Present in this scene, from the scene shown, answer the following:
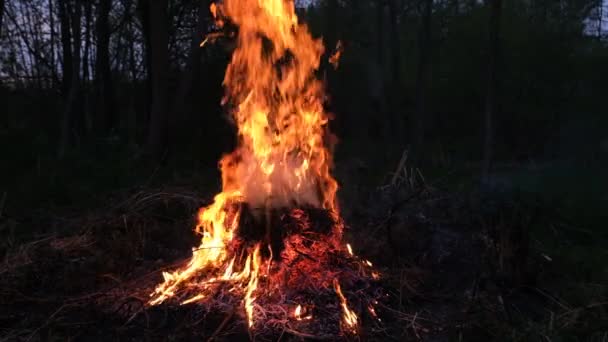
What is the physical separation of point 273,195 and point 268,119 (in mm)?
695

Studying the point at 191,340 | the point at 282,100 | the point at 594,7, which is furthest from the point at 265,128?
the point at 594,7

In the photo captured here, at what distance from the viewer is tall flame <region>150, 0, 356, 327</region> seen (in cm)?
486

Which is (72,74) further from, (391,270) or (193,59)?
(391,270)

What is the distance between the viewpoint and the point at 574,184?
7863mm

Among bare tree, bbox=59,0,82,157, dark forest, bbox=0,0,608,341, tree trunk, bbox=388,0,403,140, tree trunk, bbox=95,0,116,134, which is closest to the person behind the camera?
dark forest, bbox=0,0,608,341

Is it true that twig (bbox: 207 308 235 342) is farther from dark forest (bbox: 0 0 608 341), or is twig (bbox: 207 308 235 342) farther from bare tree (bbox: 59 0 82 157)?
bare tree (bbox: 59 0 82 157)

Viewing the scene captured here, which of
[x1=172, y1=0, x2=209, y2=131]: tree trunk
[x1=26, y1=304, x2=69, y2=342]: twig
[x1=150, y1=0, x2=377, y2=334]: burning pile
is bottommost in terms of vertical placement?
[x1=26, y1=304, x2=69, y2=342]: twig

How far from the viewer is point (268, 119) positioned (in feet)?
16.2

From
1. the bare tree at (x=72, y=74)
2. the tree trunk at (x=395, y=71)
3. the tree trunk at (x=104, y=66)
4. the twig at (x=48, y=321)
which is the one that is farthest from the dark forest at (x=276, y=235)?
the tree trunk at (x=395, y=71)

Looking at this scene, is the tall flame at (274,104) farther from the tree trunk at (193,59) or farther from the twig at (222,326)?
the tree trunk at (193,59)

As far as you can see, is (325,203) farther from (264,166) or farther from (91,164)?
(91,164)

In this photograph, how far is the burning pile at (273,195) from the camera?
4.33 metres

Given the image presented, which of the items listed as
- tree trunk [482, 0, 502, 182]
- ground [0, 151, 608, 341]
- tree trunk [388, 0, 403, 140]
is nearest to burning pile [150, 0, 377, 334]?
ground [0, 151, 608, 341]

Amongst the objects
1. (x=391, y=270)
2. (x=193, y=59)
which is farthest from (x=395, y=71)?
(x=391, y=270)
